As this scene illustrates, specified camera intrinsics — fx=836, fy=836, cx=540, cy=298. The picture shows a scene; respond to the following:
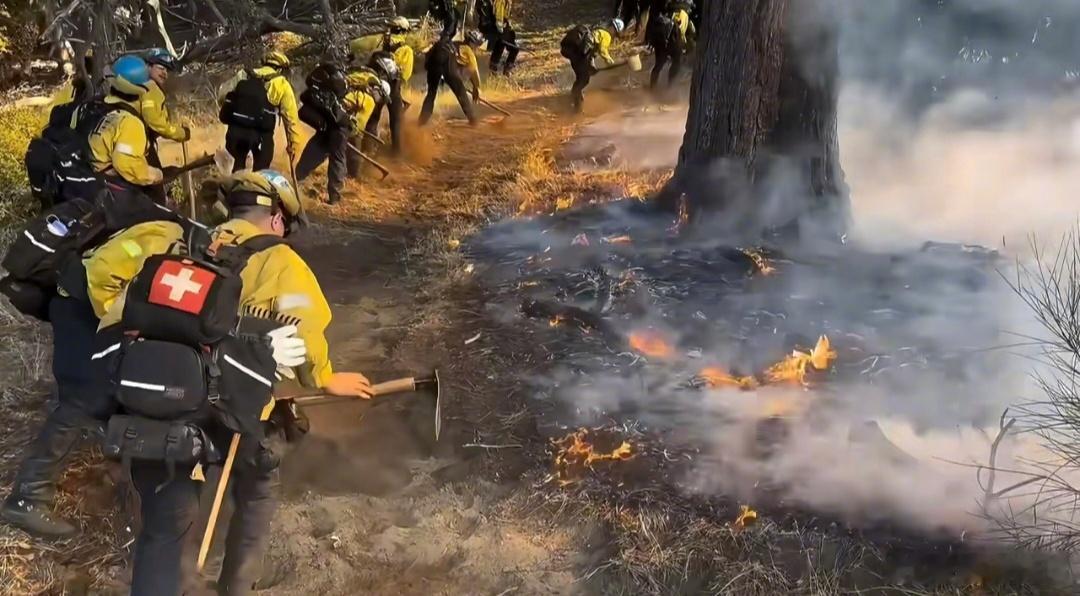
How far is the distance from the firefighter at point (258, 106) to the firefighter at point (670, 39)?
7185 mm

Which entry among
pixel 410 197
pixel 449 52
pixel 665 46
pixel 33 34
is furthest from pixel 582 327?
pixel 33 34

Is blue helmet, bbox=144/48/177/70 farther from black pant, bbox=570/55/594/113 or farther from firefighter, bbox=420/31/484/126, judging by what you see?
black pant, bbox=570/55/594/113

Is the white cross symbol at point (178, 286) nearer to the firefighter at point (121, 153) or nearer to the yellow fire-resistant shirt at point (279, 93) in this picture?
the firefighter at point (121, 153)

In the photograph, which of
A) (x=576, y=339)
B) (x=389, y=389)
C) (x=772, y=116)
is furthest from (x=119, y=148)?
(x=772, y=116)

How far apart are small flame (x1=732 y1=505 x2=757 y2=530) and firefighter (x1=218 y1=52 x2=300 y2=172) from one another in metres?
5.15

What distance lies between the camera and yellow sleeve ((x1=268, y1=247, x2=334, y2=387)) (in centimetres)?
260

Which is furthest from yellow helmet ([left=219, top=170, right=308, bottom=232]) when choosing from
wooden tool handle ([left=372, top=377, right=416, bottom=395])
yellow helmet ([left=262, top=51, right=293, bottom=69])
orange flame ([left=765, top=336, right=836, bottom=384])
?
yellow helmet ([left=262, top=51, right=293, bottom=69])

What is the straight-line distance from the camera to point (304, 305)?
262 centimetres

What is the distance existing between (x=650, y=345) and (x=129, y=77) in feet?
10.4

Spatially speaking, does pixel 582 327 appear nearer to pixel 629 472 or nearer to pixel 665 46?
pixel 629 472

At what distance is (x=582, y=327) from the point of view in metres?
4.89

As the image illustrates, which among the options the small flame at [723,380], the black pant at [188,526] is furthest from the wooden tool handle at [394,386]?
the small flame at [723,380]

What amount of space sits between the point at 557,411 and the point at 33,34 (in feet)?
34.7

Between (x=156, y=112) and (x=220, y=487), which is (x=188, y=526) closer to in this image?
(x=220, y=487)
